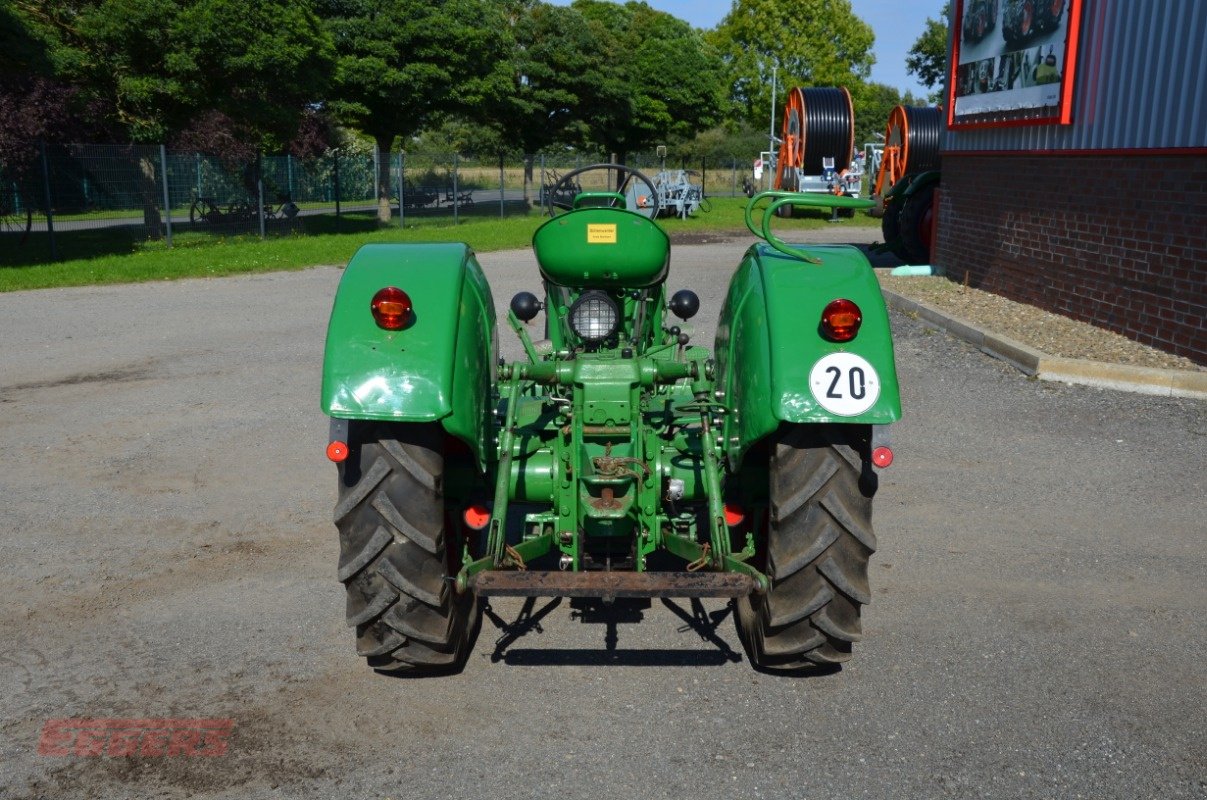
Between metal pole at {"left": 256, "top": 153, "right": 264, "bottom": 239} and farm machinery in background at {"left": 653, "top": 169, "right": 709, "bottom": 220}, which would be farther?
farm machinery in background at {"left": 653, "top": 169, "right": 709, "bottom": 220}

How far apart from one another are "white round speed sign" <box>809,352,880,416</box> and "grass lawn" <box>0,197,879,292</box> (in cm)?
1127

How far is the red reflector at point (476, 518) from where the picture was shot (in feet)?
13.7

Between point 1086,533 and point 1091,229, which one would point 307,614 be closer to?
point 1086,533

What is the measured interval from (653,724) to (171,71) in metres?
19.6

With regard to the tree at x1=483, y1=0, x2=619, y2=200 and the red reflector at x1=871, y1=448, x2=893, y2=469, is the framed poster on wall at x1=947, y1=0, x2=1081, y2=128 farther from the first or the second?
the tree at x1=483, y1=0, x2=619, y2=200

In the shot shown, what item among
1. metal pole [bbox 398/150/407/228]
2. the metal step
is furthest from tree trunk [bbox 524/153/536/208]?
the metal step

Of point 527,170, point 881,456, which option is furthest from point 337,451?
point 527,170

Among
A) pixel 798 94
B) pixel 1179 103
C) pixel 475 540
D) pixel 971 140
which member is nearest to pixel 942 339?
pixel 1179 103

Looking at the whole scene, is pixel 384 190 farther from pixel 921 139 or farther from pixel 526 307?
pixel 526 307

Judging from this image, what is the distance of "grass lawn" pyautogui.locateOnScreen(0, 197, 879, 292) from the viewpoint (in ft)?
54.9

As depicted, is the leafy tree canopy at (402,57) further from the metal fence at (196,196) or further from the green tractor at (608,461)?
the green tractor at (608,461)

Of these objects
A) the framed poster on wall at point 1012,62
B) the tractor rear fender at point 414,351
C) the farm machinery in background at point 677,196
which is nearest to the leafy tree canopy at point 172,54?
the farm machinery in background at point 677,196

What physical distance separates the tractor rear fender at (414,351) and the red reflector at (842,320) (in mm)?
1315

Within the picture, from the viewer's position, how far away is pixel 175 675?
4035mm
